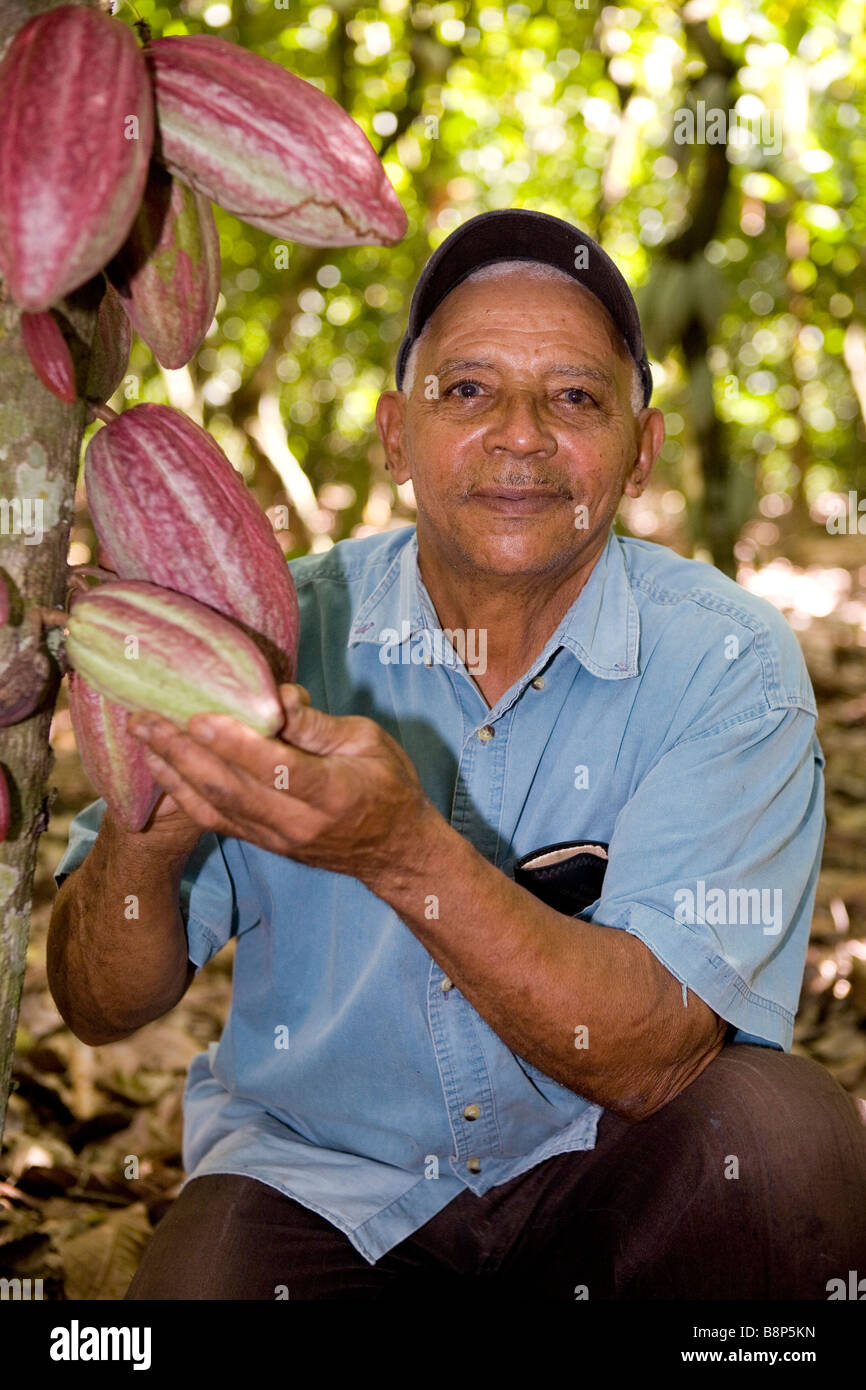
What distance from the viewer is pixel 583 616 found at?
1.60 meters

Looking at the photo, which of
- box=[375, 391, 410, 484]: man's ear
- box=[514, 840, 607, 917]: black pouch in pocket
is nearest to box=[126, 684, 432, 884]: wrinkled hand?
box=[514, 840, 607, 917]: black pouch in pocket

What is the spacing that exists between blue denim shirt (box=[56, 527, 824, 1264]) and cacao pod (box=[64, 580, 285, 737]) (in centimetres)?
72

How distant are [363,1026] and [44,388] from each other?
3.12 feet

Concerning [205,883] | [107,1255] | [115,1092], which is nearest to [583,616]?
[205,883]

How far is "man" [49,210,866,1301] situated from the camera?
1.38 metres

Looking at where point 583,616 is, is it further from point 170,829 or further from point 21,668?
point 21,668

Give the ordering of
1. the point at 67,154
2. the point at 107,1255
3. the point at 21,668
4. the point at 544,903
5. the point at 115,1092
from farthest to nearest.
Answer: the point at 115,1092 < the point at 107,1255 < the point at 544,903 < the point at 21,668 < the point at 67,154

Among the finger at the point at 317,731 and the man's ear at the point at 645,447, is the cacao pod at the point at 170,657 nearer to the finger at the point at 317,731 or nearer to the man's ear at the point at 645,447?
the finger at the point at 317,731

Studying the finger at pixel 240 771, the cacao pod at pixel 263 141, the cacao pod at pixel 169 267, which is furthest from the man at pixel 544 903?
the cacao pod at pixel 263 141

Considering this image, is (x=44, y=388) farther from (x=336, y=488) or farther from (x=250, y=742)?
(x=336, y=488)

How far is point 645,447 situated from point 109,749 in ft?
3.59
